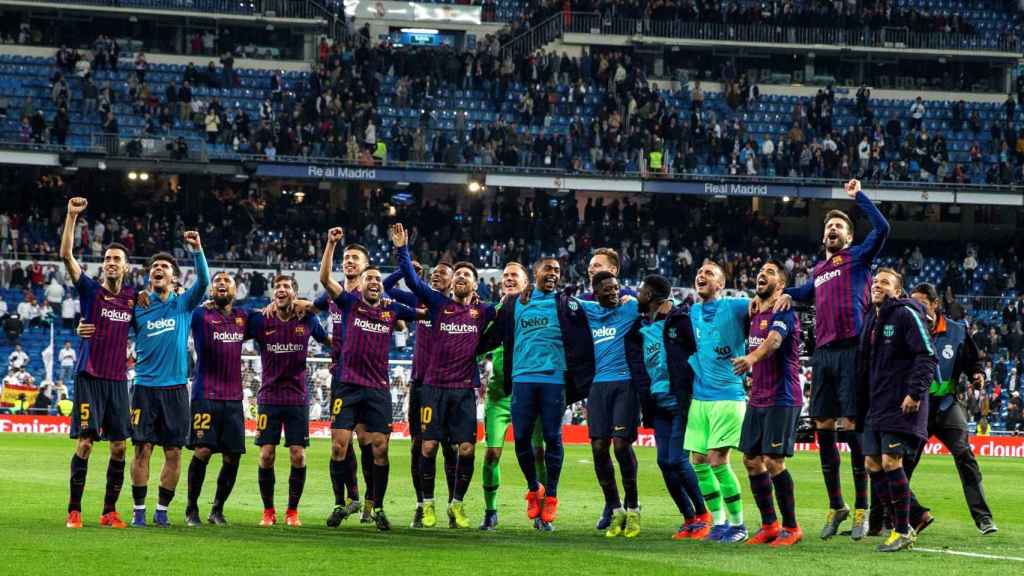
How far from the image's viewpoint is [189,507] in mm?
16047

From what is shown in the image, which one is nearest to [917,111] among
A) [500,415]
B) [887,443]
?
[500,415]

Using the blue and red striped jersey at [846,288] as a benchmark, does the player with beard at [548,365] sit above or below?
below

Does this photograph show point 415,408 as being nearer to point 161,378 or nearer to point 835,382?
point 161,378

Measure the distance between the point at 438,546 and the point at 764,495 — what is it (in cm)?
309

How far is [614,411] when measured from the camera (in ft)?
50.3

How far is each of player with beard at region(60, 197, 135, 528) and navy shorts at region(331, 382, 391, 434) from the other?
83.6 inches

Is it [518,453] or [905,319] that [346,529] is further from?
[905,319]

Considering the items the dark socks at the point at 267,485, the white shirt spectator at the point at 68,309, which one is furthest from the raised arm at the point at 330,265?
the white shirt spectator at the point at 68,309

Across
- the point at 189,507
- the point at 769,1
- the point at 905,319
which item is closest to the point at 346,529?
the point at 189,507

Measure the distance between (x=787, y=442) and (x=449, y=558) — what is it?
355 centimetres

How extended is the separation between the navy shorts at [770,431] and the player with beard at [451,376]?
2.98 meters

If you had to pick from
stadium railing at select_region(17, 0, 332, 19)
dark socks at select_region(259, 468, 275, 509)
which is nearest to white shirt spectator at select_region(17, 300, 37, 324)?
stadium railing at select_region(17, 0, 332, 19)

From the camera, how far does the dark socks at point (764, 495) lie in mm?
14352

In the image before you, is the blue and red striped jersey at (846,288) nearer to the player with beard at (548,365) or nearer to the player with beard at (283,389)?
the player with beard at (548,365)
